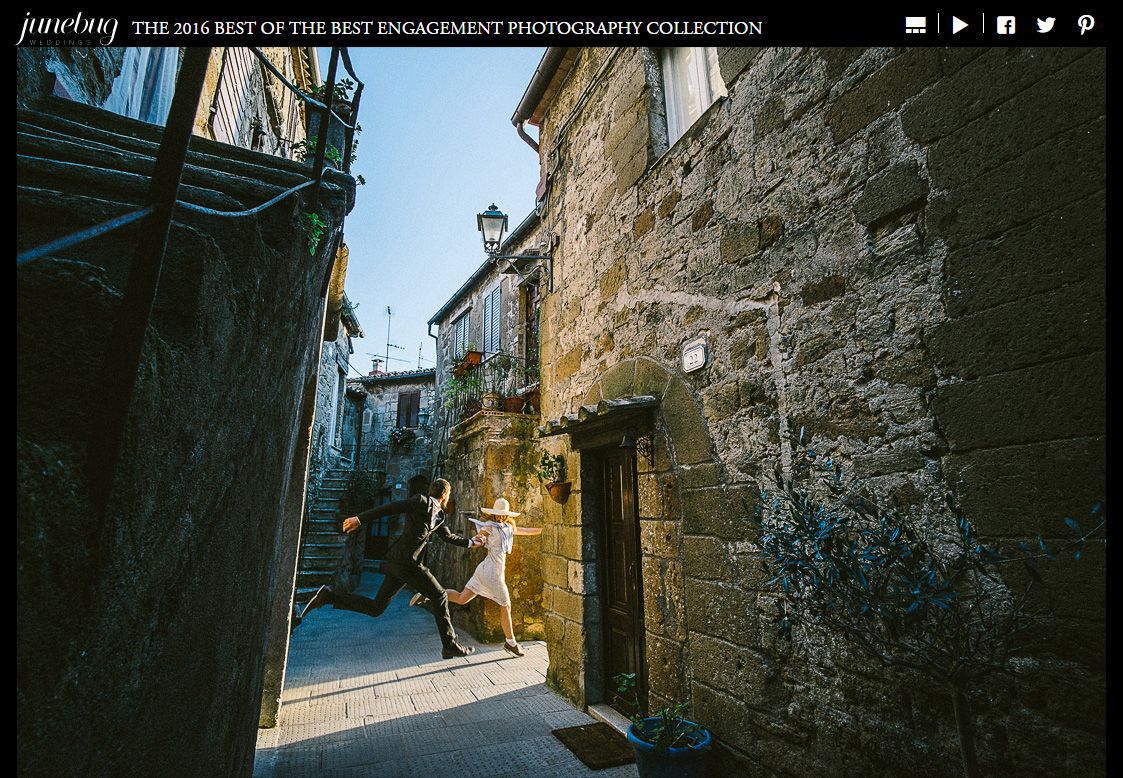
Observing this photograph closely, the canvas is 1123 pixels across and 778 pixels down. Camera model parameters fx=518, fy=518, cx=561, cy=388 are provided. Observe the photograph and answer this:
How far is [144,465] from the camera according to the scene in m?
0.99

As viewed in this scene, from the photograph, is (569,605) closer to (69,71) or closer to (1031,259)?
(1031,259)

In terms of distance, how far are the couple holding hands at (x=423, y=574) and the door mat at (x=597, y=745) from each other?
195 cm

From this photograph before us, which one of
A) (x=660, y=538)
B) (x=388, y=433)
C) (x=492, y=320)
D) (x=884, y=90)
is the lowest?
(x=660, y=538)

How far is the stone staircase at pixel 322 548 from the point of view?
8.27 metres

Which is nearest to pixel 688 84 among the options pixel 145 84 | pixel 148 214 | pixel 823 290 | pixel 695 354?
pixel 695 354

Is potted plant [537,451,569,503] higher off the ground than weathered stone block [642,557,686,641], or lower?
higher

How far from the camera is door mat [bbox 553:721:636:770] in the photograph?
10.4ft

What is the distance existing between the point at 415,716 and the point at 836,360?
3.81m

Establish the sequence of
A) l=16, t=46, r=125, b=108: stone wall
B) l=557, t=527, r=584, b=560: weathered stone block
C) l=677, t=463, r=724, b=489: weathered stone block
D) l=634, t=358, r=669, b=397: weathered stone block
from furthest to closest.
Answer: l=557, t=527, r=584, b=560: weathered stone block < l=634, t=358, r=669, b=397: weathered stone block < l=677, t=463, r=724, b=489: weathered stone block < l=16, t=46, r=125, b=108: stone wall

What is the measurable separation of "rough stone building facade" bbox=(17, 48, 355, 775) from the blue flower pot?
1.85 meters

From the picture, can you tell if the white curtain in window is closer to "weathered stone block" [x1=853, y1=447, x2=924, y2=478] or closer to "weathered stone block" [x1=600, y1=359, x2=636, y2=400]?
"weathered stone block" [x1=600, y1=359, x2=636, y2=400]

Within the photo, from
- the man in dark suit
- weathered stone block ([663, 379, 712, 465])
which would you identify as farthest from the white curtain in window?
the man in dark suit

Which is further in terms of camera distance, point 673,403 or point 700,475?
point 673,403
